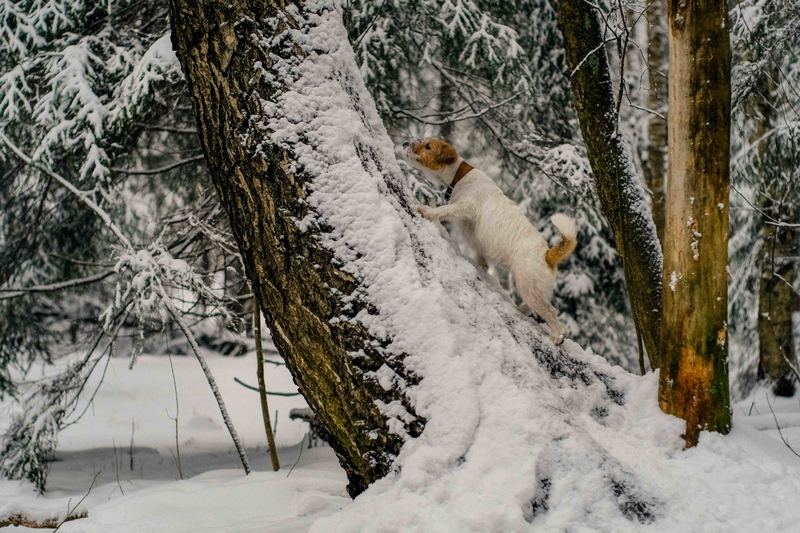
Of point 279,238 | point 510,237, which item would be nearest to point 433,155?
point 510,237

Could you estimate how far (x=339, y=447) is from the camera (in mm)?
2279

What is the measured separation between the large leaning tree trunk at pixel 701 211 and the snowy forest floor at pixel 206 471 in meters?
0.16

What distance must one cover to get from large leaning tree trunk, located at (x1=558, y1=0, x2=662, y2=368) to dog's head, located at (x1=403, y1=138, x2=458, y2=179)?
28.8 inches

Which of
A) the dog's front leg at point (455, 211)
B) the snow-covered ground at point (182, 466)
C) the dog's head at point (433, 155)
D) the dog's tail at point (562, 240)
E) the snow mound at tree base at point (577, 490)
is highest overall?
the dog's head at point (433, 155)

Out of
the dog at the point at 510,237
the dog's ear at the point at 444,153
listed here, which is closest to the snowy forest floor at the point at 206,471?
the dog at the point at 510,237

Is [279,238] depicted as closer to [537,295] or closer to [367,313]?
[367,313]

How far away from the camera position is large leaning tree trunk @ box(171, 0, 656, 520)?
2.05m

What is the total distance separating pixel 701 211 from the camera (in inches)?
93.6

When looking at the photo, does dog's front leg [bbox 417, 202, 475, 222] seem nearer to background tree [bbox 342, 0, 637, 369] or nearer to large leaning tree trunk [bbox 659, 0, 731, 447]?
large leaning tree trunk [bbox 659, 0, 731, 447]

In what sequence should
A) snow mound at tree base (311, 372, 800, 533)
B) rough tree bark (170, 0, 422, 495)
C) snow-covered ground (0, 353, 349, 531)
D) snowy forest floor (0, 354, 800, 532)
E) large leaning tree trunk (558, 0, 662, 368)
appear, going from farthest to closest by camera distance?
large leaning tree trunk (558, 0, 662, 368) < snow-covered ground (0, 353, 349, 531) < snowy forest floor (0, 354, 800, 532) < rough tree bark (170, 0, 422, 495) < snow mound at tree base (311, 372, 800, 533)

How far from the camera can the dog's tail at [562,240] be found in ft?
9.98

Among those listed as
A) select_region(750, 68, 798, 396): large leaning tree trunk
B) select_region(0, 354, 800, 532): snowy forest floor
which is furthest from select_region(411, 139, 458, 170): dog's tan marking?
select_region(750, 68, 798, 396): large leaning tree trunk

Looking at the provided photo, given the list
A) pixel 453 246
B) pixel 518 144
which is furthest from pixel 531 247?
pixel 518 144

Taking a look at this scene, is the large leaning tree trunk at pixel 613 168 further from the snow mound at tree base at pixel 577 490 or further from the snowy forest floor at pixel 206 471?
the snow mound at tree base at pixel 577 490
